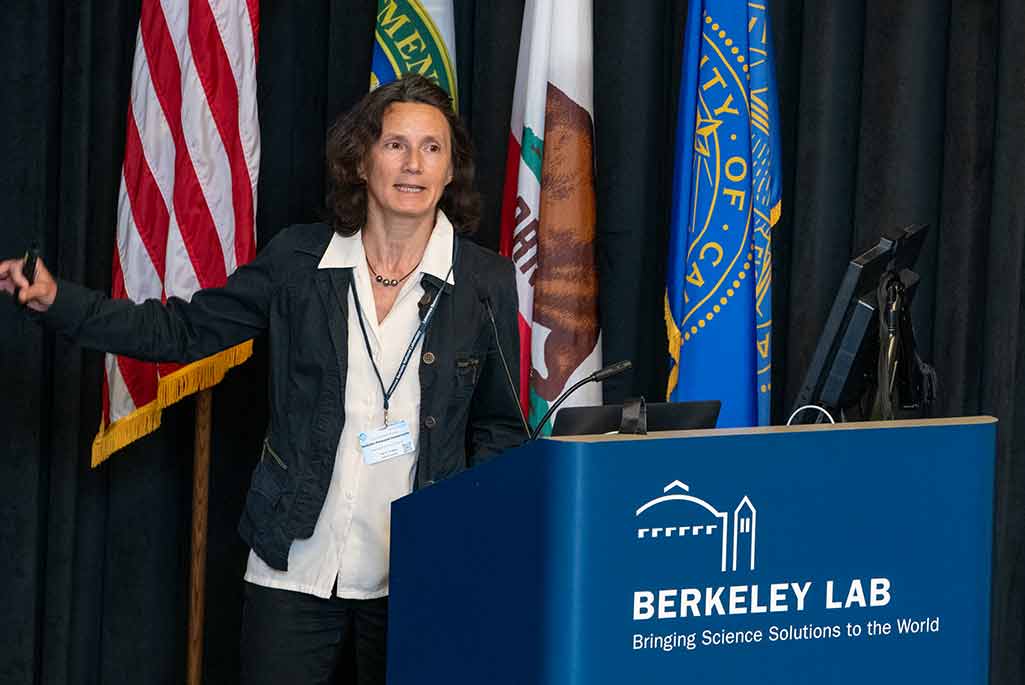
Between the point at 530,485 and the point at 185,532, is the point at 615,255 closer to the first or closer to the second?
the point at 185,532

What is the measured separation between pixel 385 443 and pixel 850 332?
0.81m

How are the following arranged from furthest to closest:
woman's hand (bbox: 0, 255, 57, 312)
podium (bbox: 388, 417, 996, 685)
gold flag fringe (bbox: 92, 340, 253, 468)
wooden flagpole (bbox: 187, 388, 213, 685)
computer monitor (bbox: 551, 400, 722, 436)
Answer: wooden flagpole (bbox: 187, 388, 213, 685) → gold flag fringe (bbox: 92, 340, 253, 468) → woman's hand (bbox: 0, 255, 57, 312) → computer monitor (bbox: 551, 400, 722, 436) → podium (bbox: 388, 417, 996, 685)

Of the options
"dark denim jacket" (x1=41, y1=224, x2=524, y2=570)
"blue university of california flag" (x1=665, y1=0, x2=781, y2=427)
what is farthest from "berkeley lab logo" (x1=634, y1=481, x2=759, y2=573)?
"blue university of california flag" (x1=665, y1=0, x2=781, y2=427)

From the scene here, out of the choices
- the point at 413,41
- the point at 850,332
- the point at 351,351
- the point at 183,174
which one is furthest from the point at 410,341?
the point at 413,41

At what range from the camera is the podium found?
160 cm

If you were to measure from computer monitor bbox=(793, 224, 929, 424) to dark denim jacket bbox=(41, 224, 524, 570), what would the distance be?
1.92 ft

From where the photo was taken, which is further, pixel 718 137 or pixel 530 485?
pixel 718 137

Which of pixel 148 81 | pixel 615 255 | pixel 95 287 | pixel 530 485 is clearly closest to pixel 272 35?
pixel 148 81

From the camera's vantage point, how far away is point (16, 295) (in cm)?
243

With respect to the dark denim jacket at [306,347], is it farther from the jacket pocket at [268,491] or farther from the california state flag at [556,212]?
the california state flag at [556,212]

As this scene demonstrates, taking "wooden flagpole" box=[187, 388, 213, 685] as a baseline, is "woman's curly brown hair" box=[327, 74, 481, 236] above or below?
above

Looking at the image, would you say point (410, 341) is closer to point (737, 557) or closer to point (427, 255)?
point (427, 255)

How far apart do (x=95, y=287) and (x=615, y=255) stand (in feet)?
4.19

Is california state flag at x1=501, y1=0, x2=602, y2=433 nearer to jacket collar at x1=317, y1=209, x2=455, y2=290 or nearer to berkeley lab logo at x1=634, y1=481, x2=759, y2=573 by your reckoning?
jacket collar at x1=317, y1=209, x2=455, y2=290
